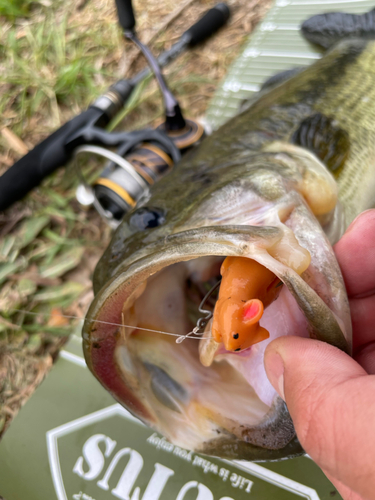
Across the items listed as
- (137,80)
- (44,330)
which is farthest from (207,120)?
(44,330)

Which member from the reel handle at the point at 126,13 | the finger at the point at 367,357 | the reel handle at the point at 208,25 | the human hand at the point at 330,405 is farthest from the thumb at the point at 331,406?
the reel handle at the point at 208,25

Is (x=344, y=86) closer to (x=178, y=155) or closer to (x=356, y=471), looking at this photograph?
(x=178, y=155)

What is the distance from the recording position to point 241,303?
64cm

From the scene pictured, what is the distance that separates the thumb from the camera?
21.2 inches

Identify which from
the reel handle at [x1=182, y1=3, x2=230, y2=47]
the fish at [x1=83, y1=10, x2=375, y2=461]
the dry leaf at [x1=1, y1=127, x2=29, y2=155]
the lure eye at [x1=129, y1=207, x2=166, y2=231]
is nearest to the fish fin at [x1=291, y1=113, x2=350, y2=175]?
the fish at [x1=83, y1=10, x2=375, y2=461]

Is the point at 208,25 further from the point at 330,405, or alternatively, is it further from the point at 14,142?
the point at 330,405

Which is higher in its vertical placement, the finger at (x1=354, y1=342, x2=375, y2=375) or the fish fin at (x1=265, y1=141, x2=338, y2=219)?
the fish fin at (x1=265, y1=141, x2=338, y2=219)

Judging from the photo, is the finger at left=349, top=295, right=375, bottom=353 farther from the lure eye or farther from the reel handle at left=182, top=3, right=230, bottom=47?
the reel handle at left=182, top=3, right=230, bottom=47

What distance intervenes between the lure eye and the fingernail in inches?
15.3

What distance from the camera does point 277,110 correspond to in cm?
128

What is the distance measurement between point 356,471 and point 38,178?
5.67 feet

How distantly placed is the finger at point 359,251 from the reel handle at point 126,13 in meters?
1.49

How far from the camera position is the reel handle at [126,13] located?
1771 mm

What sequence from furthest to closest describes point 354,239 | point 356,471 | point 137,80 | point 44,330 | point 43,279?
1. point 137,80
2. point 43,279
3. point 44,330
4. point 354,239
5. point 356,471
